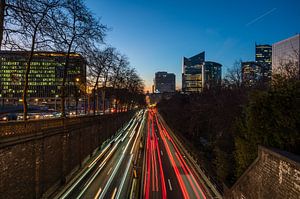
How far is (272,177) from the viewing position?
27.3ft

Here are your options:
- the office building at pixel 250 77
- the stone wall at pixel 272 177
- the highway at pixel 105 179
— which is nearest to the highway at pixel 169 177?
the highway at pixel 105 179

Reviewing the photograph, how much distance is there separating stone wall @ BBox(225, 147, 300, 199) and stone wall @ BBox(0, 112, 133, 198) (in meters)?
11.6

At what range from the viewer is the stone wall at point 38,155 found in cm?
1103

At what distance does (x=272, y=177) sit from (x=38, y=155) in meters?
13.1

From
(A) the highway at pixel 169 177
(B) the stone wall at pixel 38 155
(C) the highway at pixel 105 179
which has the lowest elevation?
(A) the highway at pixel 169 177

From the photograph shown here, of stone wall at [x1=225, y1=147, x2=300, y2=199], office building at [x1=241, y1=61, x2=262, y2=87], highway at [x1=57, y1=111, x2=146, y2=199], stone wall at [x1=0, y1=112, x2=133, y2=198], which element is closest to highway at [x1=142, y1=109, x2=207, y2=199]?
highway at [x1=57, y1=111, x2=146, y2=199]

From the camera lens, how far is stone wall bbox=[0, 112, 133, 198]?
11031 mm

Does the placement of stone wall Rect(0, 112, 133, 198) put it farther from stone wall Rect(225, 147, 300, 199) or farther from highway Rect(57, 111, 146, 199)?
stone wall Rect(225, 147, 300, 199)

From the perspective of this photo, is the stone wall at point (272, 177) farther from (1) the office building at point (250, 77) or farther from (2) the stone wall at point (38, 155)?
(1) the office building at point (250, 77)

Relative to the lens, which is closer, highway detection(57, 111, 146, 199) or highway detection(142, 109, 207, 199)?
highway detection(57, 111, 146, 199)

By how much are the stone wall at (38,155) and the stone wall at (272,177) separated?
11584mm

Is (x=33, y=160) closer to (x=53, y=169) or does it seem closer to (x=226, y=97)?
(x=53, y=169)

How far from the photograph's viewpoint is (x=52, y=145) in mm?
16391

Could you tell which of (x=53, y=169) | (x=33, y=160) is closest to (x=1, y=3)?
(x=33, y=160)
